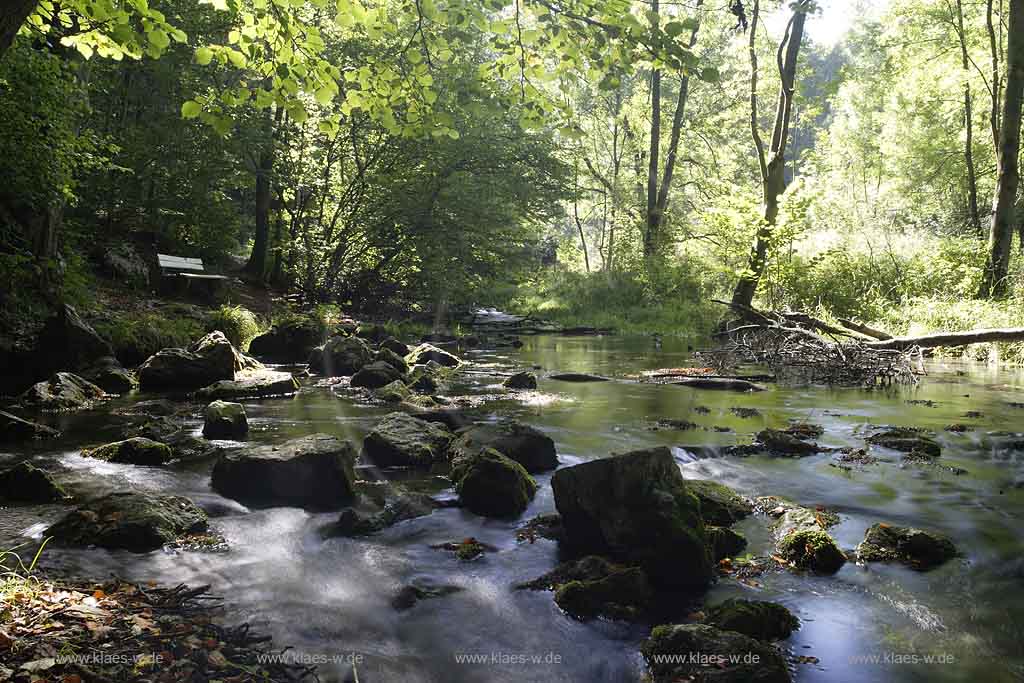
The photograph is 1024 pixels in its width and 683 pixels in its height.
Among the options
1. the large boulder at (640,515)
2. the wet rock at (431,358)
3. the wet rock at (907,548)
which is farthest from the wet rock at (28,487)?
the wet rock at (431,358)

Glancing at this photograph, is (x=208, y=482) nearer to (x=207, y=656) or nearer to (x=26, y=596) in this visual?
(x=26, y=596)

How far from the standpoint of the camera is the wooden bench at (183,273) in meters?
20.0

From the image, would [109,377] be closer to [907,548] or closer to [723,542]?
[723,542]

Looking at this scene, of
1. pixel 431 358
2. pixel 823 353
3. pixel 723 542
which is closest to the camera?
pixel 723 542

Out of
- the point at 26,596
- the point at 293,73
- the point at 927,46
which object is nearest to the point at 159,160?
the point at 293,73

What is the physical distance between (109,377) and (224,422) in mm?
4535

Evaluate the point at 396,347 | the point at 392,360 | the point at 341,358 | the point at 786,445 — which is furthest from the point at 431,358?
the point at 786,445

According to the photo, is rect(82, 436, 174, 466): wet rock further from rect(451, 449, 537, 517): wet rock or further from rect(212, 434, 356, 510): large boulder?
rect(451, 449, 537, 517): wet rock

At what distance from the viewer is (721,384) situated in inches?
548

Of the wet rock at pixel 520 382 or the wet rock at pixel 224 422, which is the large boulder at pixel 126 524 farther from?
the wet rock at pixel 520 382

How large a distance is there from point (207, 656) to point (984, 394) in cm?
1366

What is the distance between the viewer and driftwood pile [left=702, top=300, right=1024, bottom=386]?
13422mm

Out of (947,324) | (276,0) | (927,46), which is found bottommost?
(947,324)

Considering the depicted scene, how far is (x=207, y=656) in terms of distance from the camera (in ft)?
11.7
